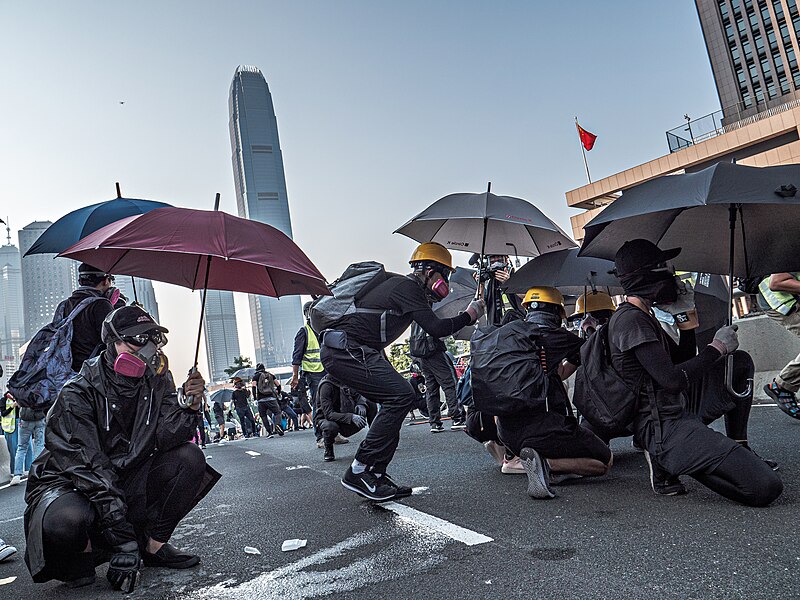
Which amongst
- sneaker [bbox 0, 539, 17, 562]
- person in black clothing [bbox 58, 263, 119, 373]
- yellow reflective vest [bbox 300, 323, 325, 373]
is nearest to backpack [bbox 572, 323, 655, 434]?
person in black clothing [bbox 58, 263, 119, 373]

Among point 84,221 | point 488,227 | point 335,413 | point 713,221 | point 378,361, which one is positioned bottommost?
point 335,413

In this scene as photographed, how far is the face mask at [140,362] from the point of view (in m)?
3.47

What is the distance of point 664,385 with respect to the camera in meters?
3.83

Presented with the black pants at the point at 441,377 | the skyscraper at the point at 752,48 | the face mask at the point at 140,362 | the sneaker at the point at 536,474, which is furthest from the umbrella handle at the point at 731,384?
the skyscraper at the point at 752,48

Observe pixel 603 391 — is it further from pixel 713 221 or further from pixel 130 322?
pixel 130 322

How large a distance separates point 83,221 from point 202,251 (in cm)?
193

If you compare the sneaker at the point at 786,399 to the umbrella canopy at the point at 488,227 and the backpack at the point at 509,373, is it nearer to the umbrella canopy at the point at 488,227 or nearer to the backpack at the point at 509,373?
the umbrella canopy at the point at 488,227

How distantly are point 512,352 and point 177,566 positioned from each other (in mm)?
2337

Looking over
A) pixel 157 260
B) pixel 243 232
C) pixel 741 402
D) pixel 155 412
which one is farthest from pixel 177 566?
pixel 741 402

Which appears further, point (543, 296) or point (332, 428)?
point (332, 428)

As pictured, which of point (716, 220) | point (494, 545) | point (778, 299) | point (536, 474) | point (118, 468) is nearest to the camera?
point (494, 545)

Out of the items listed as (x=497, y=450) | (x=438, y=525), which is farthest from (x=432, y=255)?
(x=438, y=525)

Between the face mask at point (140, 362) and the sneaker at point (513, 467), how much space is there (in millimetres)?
2750

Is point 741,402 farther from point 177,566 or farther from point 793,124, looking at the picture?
point 793,124
